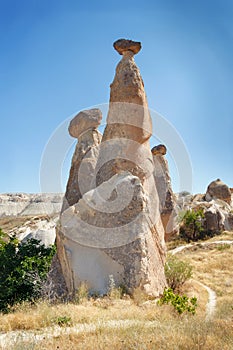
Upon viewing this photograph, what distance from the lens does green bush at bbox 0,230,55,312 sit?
712cm

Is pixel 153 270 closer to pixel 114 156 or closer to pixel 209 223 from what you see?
pixel 114 156

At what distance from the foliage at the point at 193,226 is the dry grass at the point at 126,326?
38.5ft

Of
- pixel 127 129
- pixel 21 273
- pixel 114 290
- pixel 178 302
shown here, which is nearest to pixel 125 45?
pixel 127 129

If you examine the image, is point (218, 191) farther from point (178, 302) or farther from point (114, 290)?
point (114, 290)

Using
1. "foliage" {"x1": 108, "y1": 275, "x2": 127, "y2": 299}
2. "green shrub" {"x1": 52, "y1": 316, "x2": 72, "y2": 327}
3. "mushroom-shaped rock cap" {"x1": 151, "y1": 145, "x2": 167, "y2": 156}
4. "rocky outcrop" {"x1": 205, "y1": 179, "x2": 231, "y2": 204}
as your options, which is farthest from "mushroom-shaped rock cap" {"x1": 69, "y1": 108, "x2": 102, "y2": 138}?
"rocky outcrop" {"x1": 205, "y1": 179, "x2": 231, "y2": 204}

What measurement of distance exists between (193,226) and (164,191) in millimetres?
3440

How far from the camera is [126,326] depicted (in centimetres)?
447

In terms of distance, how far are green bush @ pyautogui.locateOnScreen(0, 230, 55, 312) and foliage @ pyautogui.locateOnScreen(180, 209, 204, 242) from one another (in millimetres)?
12421

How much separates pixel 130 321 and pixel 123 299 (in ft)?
4.15

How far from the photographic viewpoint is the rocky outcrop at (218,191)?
2966 centimetres

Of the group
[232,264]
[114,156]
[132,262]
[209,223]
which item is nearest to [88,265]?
[132,262]

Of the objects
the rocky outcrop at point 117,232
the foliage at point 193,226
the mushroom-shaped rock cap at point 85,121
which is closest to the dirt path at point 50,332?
the rocky outcrop at point 117,232

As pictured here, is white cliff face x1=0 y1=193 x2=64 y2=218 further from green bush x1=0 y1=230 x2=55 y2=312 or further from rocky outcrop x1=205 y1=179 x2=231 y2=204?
green bush x1=0 y1=230 x2=55 y2=312

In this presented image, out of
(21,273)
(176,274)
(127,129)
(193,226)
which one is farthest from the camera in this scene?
(193,226)
